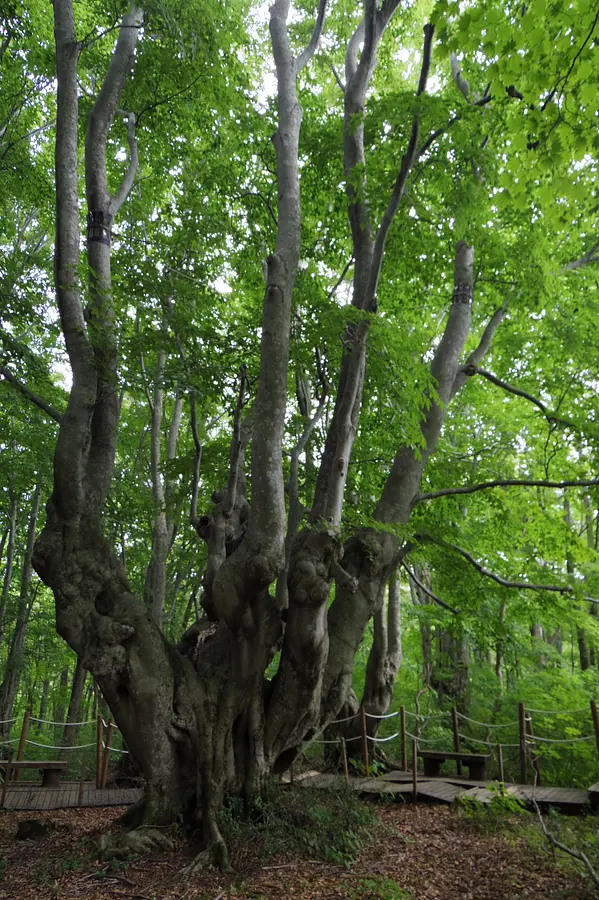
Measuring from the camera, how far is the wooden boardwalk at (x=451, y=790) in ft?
22.6

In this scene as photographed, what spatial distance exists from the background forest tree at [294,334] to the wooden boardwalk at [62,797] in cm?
307

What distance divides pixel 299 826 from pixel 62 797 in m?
4.48

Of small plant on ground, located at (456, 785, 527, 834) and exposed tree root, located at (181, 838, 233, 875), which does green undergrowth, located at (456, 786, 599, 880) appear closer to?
small plant on ground, located at (456, 785, 527, 834)

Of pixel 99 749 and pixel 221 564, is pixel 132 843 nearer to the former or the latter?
pixel 221 564

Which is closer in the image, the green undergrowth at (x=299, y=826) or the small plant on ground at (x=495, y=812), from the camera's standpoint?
the green undergrowth at (x=299, y=826)

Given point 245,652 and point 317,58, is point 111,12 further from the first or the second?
point 245,652

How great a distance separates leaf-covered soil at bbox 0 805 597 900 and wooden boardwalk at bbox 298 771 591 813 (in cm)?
108

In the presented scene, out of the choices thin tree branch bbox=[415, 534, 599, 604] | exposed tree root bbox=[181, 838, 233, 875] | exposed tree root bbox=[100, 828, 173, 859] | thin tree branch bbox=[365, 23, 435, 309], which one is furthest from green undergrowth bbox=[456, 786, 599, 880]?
thin tree branch bbox=[365, 23, 435, 309]

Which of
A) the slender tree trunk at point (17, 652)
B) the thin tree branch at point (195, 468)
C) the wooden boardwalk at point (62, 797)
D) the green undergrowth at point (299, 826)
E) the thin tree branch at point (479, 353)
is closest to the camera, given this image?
the green undergrowth at point (299, 826)

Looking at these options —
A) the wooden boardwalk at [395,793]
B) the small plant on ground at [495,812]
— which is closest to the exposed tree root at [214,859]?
the wooden boardwalk at [395,793]

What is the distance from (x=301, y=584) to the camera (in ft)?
19.1

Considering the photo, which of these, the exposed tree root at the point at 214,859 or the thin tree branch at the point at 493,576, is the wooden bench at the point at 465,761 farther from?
the exposed tree root at the point at 214,859

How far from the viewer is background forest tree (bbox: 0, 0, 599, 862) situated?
5.74 m

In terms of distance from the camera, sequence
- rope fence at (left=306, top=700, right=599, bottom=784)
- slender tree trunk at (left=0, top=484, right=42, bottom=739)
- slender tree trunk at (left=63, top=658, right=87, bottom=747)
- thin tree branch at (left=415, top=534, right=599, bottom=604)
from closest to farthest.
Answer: rope fence at (left=306, top=700, right=599, bottom=784) → thin tree branch at (left=415, top=534, right=599, bottom=604) → slender tree trunk at (left=63, top=658, right=87, bottom=747) → slender tree trunk at (left=0, top=484, right=42, bottom=739)
